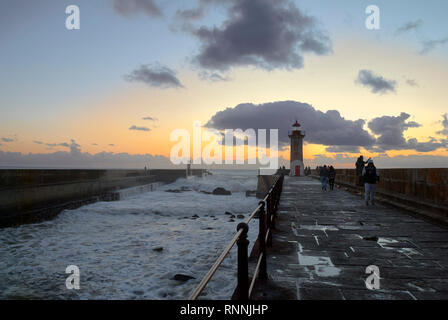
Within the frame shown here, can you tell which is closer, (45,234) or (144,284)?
(144,284)

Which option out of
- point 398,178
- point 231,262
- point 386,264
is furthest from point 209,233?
point 386,264

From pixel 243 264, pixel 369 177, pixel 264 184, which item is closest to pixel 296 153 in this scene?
pixel 264 184

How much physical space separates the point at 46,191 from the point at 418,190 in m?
16.0

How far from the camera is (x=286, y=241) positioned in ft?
19.0

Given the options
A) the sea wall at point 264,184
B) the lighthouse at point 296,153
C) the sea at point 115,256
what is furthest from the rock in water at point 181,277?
the lighthouse at point 296,153

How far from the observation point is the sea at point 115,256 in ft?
23.1

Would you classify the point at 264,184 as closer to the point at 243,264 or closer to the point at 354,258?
the point at 354,258

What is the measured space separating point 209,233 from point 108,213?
26.8 feet

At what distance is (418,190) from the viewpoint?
8.73m

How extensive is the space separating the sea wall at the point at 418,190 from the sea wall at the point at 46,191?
14799 millimetres

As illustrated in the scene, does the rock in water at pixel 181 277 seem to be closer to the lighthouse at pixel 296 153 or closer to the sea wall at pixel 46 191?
the sea wall at pixel 46 191

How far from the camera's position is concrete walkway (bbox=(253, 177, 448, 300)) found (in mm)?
3539

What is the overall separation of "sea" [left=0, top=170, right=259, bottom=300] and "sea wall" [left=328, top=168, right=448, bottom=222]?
5153mm

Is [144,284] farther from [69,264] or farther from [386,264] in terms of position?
[386,264]
